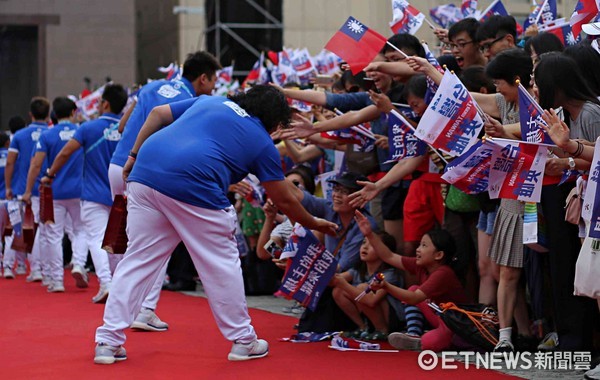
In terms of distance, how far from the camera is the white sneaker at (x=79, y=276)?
1094 cm

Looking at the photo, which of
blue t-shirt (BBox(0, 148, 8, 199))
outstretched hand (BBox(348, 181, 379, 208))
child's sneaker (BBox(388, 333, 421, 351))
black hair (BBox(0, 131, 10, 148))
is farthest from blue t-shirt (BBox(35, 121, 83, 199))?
child's sneaker (BBox(388, 333, 421, 351))

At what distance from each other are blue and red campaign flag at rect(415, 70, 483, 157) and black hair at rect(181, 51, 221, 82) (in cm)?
219

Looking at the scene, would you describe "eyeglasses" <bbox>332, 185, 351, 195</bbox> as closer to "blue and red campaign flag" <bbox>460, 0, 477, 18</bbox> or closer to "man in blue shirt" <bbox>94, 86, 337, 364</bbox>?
"man in blue shirt" <bbox>94, 86, 337, 364</bbox>

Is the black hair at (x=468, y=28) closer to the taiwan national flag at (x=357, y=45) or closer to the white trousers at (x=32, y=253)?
the taiwan national flag at (x=357, y=45)

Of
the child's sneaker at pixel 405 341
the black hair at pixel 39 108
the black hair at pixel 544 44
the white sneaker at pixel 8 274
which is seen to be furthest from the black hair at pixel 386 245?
the white sneaker at pixel 8 274

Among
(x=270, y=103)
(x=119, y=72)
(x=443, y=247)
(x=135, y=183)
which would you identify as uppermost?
(x=270, y=103)

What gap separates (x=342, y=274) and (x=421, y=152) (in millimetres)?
993

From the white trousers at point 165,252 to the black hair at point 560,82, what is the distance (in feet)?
6.03

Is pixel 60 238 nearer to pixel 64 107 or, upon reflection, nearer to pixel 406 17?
pixel 64 107

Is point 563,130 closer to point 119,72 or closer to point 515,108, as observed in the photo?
point 515,108

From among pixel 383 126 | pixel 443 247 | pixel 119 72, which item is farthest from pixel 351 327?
pixel 119 72

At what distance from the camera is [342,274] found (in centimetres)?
741

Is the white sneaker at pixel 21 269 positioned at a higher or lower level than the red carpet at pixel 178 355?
lower

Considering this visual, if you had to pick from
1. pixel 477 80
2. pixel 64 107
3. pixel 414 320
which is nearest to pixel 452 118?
pixel 477 80
